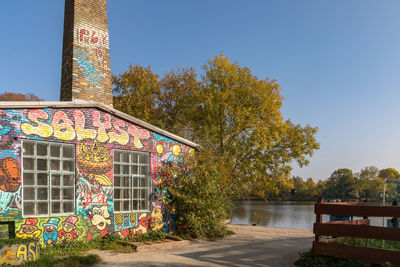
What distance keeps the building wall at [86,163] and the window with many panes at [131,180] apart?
19 cm

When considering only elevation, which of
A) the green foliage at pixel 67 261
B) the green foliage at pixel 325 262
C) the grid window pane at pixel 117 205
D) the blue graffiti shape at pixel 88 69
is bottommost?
the green foliage at pixel 67 261

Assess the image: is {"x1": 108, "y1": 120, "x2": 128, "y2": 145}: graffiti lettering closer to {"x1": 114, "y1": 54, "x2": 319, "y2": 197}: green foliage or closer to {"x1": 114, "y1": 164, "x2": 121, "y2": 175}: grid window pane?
{"x1": 114, "y1": 164, "x2": 121, "y2": 175}: grid window pane

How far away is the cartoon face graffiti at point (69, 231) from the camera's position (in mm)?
8656

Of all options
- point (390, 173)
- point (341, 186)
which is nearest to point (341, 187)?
point (341, 186)

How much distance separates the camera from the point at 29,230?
26.4 ft

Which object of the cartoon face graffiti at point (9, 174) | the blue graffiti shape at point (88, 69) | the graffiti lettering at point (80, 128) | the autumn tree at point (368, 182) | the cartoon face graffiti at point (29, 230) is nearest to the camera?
the cartoon face graffiti at point (9, 174)

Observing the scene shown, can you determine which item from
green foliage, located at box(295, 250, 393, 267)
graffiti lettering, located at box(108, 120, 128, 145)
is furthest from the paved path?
graffiti lettering, located at box(108, 120, 128, 145)

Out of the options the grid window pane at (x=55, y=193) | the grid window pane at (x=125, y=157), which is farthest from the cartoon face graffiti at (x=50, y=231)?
the grid window pane at (x=125, y=157)

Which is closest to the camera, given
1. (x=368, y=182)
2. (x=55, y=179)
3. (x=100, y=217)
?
(x=55, y=179)

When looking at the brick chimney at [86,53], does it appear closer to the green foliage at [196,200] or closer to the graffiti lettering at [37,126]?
the graffiti lettering at [37,126]

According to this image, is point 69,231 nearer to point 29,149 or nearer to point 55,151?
point 55,151

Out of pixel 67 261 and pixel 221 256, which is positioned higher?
pixel 67 261

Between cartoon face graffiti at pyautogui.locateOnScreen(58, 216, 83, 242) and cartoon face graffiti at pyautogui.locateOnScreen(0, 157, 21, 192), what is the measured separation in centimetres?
161

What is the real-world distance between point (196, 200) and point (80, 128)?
14.6 feet
